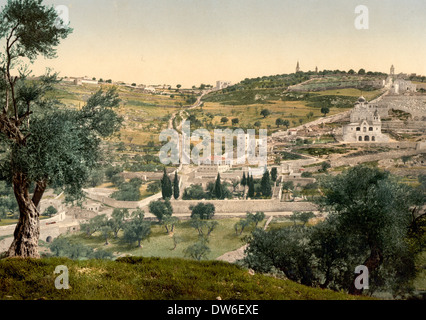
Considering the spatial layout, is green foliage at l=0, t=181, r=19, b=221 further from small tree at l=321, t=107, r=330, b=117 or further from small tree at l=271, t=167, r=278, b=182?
small tree at l=321, t=107, r=330, b=117

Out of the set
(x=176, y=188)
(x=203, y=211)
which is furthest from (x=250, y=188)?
(x=176, y=188)

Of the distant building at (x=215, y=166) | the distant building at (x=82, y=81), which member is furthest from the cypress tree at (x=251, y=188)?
the distant building at (x=82, y=81)

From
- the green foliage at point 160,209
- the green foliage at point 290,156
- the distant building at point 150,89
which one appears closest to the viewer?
the green foliage at point 160,209

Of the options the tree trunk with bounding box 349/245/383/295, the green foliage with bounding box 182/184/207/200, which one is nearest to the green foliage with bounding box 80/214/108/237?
the green foliage with bounding box 182/184/207/200

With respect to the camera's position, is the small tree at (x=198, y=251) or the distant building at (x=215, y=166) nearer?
the small tree at (x=198, y=251)

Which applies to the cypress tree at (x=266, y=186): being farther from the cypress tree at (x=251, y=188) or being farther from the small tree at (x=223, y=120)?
the small tree at (x=223, y=120)
